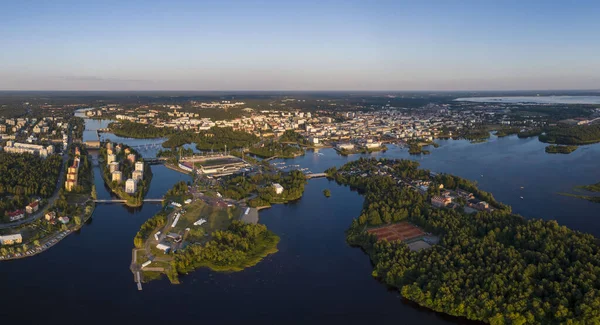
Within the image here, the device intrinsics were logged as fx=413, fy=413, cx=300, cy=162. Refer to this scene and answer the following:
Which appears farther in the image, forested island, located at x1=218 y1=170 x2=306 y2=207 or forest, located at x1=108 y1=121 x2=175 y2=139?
forest, located at x1=108 y1=121 x2=175 y2=139

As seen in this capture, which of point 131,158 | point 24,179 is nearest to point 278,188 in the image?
point 131,158

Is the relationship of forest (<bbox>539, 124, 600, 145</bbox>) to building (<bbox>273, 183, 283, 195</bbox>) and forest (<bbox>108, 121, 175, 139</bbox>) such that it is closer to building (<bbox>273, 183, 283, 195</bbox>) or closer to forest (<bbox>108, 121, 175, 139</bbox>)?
building (<bbox>273, 183, 283, 195</bbox>)

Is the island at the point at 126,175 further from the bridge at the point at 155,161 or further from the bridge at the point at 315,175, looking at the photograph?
the bridge at the point at 315,175

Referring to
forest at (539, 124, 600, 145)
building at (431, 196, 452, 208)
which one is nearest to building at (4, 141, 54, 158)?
building at (431, 196, 452, 208)

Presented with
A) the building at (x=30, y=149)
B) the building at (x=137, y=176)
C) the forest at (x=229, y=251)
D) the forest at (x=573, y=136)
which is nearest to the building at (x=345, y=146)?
the building at (x=137, y=176)

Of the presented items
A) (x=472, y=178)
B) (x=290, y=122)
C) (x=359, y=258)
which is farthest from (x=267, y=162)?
(x=290, y=122)

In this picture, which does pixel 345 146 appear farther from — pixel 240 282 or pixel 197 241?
pixel 240 282
